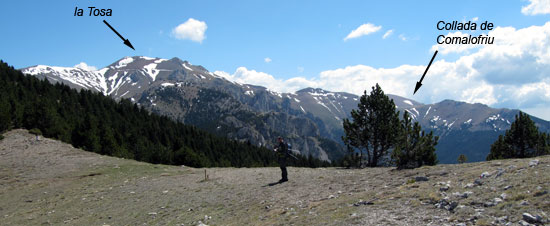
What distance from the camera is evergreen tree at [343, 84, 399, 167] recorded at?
34031 millimetres

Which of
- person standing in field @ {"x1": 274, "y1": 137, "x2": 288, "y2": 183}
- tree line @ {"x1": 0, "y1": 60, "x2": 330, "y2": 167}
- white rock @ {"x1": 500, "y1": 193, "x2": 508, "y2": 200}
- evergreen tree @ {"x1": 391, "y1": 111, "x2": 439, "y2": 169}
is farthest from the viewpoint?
tree line @ {"x1": 0, "y1": 60, "x2": 330, "y2": 167}

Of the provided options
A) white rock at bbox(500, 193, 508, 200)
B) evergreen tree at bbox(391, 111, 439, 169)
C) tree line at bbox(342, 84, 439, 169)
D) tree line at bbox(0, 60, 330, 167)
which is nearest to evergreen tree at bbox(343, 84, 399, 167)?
tree line at bbox(342, 84, 439, 169)

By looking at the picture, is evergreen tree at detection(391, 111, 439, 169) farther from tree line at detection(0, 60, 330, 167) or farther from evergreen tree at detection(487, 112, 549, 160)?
tree line at detection(0, 60, 330, 167)

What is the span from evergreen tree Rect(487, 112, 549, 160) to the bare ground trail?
38.0m

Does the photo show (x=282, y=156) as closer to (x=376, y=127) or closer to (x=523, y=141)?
(x=376, y=127)

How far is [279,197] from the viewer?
49.5 feet

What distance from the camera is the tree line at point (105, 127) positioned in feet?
170

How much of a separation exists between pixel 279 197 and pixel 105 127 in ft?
196

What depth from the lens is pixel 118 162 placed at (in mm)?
34781

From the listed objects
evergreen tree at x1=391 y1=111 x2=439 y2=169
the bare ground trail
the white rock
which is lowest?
the bare ground trail

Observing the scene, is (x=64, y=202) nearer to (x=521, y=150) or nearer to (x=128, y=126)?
(x=521, y=150)

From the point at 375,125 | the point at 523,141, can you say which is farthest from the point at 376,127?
the point at 523,141

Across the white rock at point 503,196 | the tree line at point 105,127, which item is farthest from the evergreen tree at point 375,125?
the white rock at point 503,196

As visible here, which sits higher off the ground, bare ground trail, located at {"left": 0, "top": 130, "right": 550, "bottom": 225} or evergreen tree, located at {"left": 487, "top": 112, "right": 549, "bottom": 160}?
evergreen tree, located at {"left": 487, "top": 112, "right": 549, "bottom": 160}
